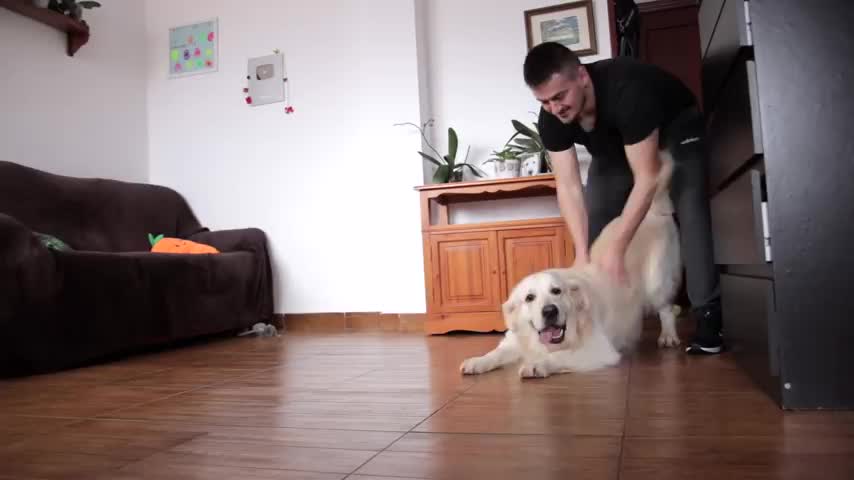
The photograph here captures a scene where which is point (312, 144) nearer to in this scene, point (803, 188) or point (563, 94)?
point (563, 94)

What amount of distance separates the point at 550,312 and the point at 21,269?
6.36 ft

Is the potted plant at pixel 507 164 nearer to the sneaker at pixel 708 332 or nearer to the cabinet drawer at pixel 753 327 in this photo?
the sneaker at pixel 708 332

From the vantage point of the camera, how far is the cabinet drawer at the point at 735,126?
48.6 inches

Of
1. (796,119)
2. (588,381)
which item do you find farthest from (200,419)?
(796,119)

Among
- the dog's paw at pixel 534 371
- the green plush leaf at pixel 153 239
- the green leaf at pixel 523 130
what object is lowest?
the dog's paw at pixel 534 371

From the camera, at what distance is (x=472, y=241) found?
321cm

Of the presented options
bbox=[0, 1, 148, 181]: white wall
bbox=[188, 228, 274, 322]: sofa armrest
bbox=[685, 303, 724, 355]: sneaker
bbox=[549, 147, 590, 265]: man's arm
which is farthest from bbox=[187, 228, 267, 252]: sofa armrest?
bbox=[685, 303, 724, 355]: sneaker

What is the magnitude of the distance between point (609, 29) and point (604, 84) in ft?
5.31

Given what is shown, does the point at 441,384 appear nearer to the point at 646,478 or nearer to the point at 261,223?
the point at 646,478

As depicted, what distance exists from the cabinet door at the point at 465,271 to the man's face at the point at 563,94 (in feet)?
4.23

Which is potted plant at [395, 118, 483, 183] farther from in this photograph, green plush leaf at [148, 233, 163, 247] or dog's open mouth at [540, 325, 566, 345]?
dog's open mouth at [540, 325, 566, 345]

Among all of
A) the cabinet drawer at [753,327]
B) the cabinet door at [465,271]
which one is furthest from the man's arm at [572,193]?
the cabinet door at [465,271]

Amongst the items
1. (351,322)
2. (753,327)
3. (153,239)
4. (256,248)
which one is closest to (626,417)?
(753,327)

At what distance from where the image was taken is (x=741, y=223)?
1.45 meters
